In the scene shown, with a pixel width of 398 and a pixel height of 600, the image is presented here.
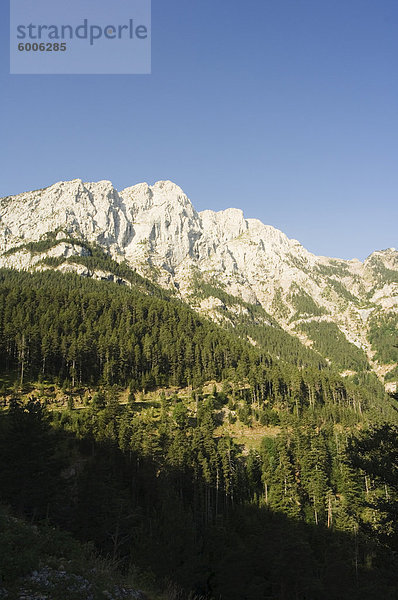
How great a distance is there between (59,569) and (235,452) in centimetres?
7060

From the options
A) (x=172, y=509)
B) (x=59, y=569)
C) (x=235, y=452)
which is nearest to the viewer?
(x=59, y=569)

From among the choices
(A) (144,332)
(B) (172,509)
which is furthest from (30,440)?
(A) (144,332)

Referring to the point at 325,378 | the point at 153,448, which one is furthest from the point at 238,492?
the point at 325,378

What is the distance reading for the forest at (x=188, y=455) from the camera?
3450 centimetres

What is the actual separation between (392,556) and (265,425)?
7379 centimetres

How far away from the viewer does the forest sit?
113 ft

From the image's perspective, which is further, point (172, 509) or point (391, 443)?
point (172, 509)

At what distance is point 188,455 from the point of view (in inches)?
2689

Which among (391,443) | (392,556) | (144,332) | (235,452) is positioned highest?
(144,332)

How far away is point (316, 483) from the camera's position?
66.9 metres

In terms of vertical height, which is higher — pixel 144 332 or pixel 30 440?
pixel 144 332

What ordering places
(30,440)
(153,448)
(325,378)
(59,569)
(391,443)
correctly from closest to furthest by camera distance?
Result: 1. (59,569)
2. (391,443)
3. (30,440)
4. (153,448)
5. (325,378)

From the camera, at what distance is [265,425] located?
95.4 metres

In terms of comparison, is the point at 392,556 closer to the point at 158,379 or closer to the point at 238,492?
the point at 238,492
